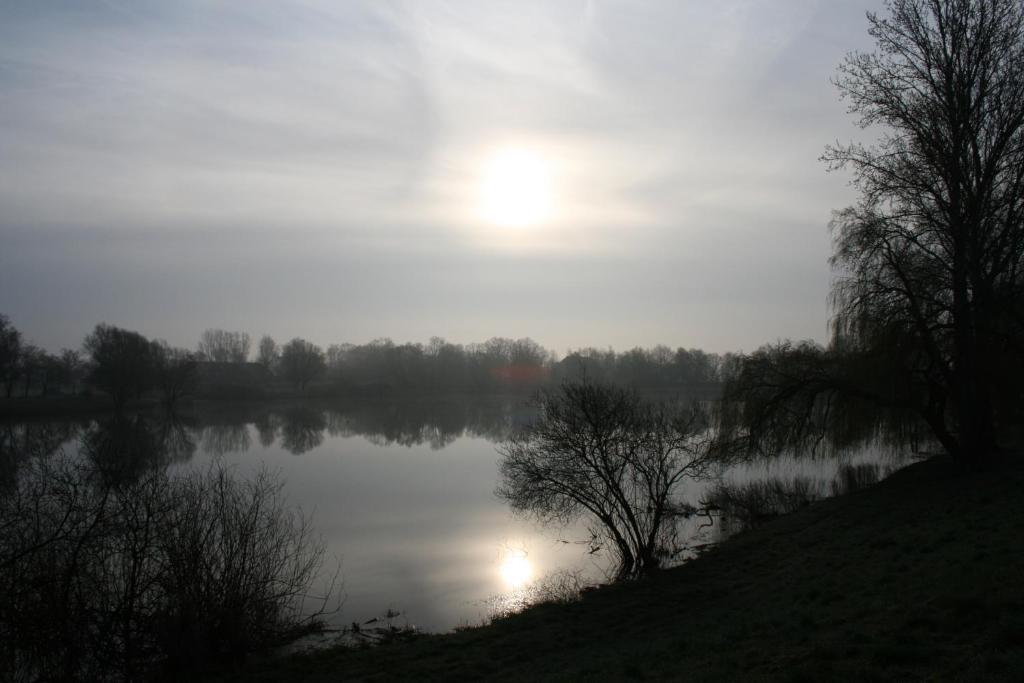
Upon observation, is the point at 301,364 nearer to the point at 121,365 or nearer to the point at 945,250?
the point at 121,365

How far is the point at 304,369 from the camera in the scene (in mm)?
100062

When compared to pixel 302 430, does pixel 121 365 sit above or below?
above

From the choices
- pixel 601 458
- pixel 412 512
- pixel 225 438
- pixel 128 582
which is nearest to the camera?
pixel 128 582

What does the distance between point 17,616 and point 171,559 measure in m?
2.08

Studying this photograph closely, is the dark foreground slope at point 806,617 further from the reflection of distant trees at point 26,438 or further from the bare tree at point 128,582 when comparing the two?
→ the reflection of distant trees at point 26,438

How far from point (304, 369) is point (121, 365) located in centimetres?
3978

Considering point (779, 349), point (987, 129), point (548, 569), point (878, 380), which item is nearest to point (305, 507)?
point (548, 569)

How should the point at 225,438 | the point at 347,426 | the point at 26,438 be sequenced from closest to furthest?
the point at 26,438, the point at 225,438, the point at 347,426

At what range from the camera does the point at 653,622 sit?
10125 millimetres

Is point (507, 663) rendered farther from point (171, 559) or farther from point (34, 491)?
point (34, 491)

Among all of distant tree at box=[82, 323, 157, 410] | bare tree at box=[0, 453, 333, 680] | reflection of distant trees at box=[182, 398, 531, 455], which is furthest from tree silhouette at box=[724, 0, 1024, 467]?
distant tree at box=[82, 323, 157, 410]

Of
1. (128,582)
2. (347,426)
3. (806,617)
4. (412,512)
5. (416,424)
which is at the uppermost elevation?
(128,582)

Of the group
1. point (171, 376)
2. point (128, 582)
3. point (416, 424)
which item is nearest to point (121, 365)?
point (171, 376)

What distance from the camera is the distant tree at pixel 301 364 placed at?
100 metres
